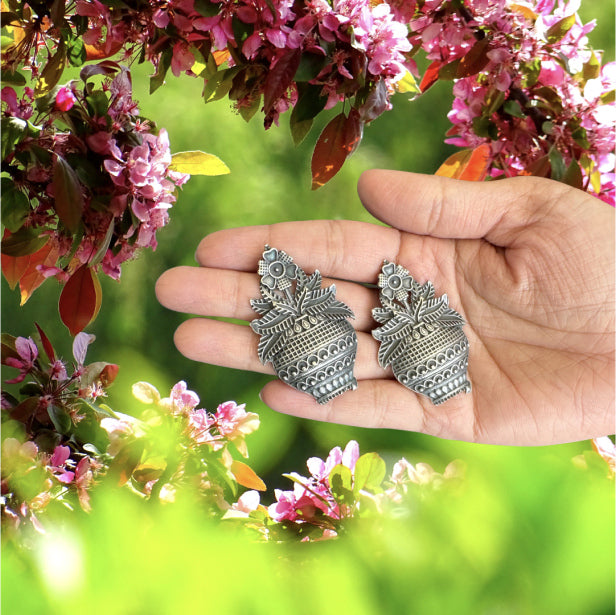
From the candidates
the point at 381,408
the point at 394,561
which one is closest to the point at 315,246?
the point at 381,408

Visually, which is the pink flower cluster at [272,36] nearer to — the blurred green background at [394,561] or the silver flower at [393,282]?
the silver flower at [393,282]

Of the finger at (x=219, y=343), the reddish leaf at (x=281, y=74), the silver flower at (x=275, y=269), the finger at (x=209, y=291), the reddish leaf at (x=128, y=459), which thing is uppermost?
the reddish leaf at (x=281, y=74)

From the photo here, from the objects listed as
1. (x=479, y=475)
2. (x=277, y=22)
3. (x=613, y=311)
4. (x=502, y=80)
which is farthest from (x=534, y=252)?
(x=479, y=475)

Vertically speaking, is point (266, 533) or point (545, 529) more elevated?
point (545, 529)

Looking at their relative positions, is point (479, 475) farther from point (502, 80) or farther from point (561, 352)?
point (561, 352)

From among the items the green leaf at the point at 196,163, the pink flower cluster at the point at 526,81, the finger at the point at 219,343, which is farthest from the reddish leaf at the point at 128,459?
the pink flower cluster at the point at 526,81

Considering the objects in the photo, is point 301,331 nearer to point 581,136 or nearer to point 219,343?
point 219,343

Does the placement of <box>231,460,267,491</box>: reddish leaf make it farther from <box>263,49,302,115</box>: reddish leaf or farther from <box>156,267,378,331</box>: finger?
<box>263,49,302,115</box>: reddish leaf
